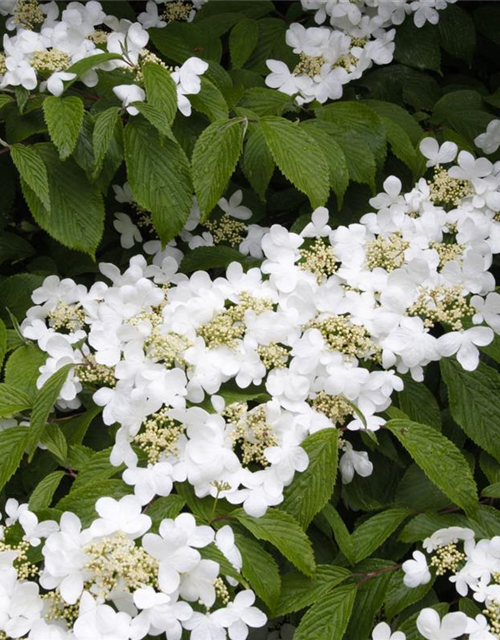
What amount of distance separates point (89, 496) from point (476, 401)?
79cm

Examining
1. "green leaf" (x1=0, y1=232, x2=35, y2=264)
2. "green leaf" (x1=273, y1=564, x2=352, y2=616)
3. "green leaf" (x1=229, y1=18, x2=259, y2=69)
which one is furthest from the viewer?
"green leaf" (x1=229, y1=18, x2=259, y2=69)

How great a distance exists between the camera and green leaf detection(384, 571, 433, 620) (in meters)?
1.50

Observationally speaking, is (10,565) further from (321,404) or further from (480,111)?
(480,111)

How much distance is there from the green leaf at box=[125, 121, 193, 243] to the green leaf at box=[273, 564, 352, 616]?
0.76 meters

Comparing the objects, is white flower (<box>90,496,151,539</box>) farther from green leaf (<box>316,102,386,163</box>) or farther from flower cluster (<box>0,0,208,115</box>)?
green leaf (<box>316,102,386,163</box>)

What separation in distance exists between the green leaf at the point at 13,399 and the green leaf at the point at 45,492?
160mm

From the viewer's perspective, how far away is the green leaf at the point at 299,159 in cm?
185

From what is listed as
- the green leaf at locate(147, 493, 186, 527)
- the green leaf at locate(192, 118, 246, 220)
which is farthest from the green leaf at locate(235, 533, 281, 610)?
the green leaf at locate(192, 118, 246, 220)

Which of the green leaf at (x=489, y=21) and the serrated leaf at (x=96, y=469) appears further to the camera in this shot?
the green leaf at (x=489, y=21)

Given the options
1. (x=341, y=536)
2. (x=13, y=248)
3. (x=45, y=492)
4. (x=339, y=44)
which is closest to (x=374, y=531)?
(x=341, y=536)

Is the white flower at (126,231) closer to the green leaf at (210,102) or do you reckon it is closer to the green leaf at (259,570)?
the green leaf at (210,102)

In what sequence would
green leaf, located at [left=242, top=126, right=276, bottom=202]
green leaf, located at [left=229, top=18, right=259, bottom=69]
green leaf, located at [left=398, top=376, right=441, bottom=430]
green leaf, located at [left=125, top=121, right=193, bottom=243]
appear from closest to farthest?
green leaf, located at [left=398, top=376, right=441, bottom=430], green leaf, located at [left=125, top=121, right=193, bottom=243], green leaf, located at [left=242, top=126, right=276, bottom=202], green leaf, located at [left=229, top=18, right=259, bottom=69]

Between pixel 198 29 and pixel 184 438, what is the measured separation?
125 centimetres

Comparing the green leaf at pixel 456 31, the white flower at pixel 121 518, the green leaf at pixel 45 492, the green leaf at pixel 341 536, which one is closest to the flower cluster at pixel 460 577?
the green leaf at pixel 341 536
